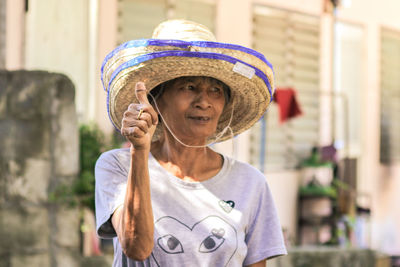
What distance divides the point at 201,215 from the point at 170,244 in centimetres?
16

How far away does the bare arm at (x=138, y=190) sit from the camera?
218 cm

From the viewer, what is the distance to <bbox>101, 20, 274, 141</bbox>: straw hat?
8.40 ft

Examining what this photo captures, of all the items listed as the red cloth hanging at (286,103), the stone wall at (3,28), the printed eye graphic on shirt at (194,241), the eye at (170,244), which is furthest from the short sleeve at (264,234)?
the red cloth hanging at (286,103)

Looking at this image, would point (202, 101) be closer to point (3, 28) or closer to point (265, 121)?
point (3, 28)

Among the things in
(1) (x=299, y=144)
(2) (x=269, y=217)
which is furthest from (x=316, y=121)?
(2) (x=269, y=217)

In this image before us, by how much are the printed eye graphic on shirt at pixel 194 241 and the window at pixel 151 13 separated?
616 centimetres

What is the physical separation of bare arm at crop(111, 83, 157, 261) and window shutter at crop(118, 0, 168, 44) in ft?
20.8

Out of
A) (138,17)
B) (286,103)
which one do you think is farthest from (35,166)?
(286,103)

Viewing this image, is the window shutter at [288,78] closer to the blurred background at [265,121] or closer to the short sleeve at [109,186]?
the blurred background at [265,121]

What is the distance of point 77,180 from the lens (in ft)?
17.6

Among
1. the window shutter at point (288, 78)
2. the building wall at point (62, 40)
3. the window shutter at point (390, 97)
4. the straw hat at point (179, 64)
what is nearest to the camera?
the straw hat at point (179, 64)

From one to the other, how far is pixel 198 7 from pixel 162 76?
6963 millimetres

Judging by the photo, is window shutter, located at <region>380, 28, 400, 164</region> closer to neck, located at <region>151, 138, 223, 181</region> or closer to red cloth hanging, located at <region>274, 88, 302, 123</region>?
red cloth hanging, located at <region>274, 88, 302, 123</region>

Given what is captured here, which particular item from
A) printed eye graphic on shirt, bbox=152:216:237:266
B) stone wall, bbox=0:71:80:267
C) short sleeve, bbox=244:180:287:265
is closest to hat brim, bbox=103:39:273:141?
short sleeve, bbox=244:180:287:265
